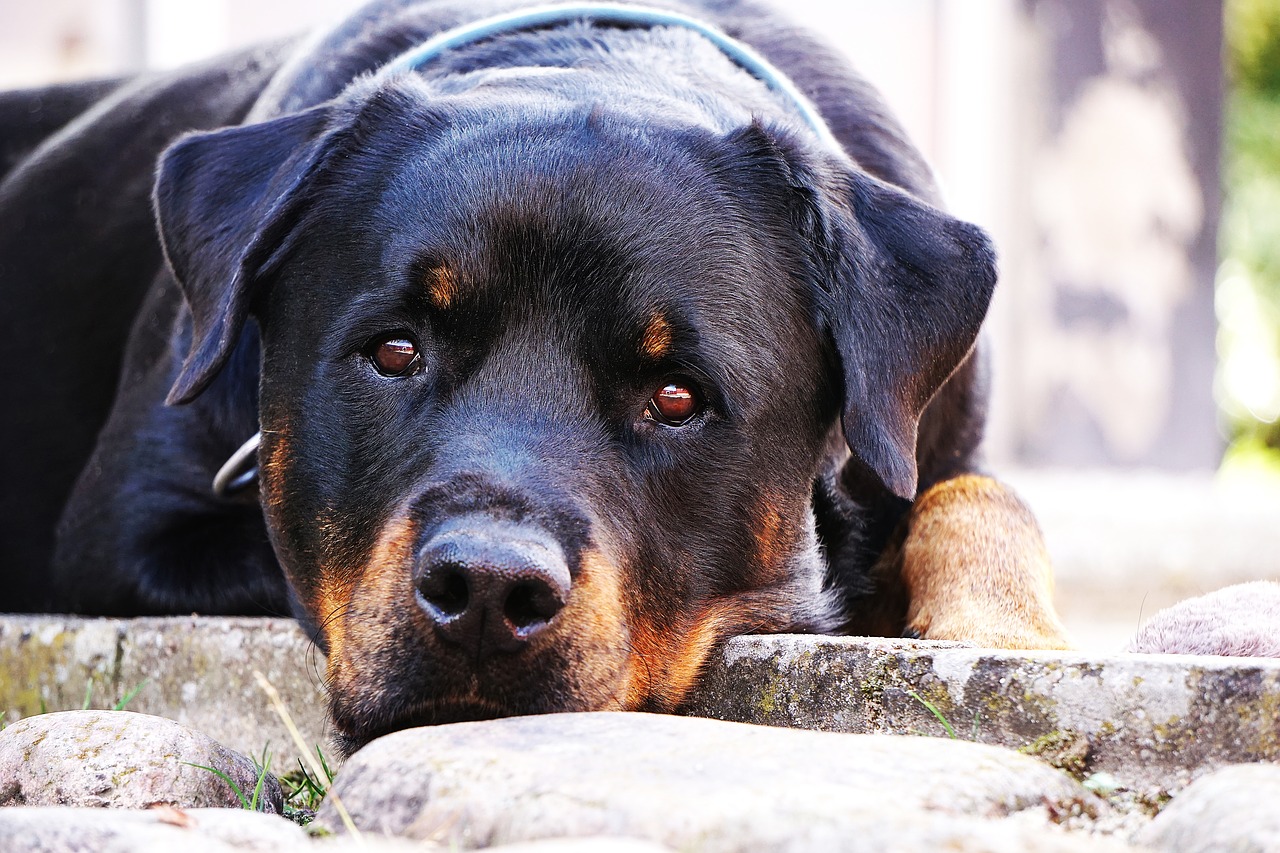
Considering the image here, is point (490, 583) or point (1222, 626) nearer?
point (490, 583)

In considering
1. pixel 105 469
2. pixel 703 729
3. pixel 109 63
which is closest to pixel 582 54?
pixel 105 469

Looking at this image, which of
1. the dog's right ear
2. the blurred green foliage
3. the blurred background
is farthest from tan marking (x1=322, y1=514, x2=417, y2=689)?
the blurred green foliage

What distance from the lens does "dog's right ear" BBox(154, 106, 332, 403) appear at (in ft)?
8.96

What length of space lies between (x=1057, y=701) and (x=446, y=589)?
2.73ft

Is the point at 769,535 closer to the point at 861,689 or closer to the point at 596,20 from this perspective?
the point at 861,689

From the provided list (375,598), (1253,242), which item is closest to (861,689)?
Answer: (375,598)

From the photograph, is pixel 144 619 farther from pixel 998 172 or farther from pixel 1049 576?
pixel 998 172

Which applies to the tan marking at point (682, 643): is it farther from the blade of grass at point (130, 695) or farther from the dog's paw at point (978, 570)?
the blade of grass at point (130, 695)

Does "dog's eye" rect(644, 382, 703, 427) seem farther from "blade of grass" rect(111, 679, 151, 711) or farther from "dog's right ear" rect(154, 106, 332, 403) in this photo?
"blade of grass" rect(111, 679, 151, 711)

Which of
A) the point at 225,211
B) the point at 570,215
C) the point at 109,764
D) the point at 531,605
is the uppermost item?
the point at 570,215

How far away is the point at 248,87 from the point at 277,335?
1.60 meters

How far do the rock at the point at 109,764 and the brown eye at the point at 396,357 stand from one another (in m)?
0.68

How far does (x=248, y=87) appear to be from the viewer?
4.18m

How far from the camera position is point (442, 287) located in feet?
8.24
